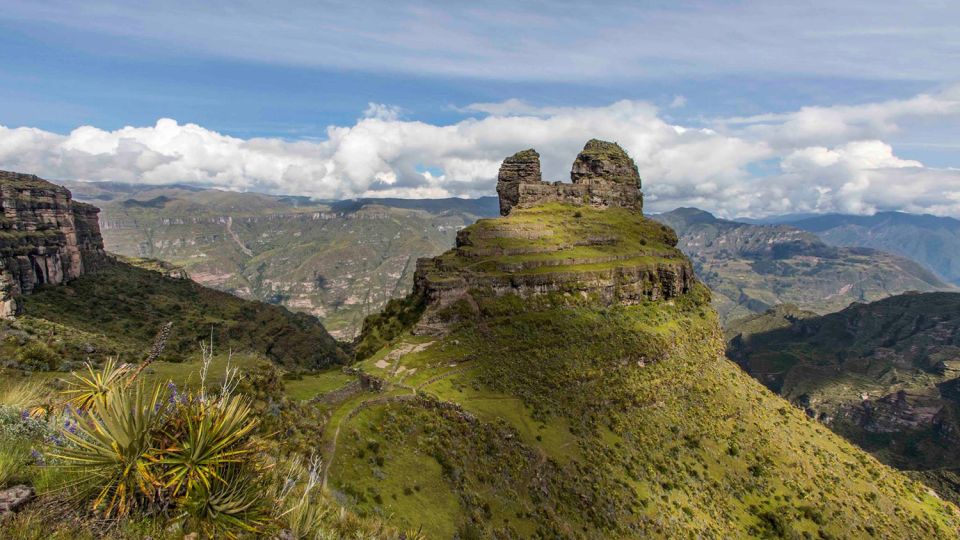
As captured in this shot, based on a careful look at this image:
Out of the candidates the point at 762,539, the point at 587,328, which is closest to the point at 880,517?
the point at 762,539

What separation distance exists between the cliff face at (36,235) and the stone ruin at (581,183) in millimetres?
105597

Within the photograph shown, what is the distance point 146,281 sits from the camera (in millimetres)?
148125

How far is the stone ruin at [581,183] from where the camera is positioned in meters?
122

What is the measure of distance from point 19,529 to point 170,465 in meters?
2.19

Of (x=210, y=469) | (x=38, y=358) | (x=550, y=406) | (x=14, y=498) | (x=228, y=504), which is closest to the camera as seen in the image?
(x=14, y=498)

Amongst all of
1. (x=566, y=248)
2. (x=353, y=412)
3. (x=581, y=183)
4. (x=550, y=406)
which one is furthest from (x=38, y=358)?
(x=581, y=183)

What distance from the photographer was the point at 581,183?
128 meters

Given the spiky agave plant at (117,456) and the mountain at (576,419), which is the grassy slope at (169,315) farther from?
the spiky agave plant at (117,456)

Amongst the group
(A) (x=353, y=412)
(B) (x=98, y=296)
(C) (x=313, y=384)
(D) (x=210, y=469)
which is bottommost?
(B) (x=98, y=296)

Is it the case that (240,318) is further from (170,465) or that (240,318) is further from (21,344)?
(170,465)

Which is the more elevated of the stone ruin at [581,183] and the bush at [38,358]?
the stone ruin at [581,183]

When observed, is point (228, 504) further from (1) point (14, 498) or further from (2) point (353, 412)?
(2) point (353, 412)

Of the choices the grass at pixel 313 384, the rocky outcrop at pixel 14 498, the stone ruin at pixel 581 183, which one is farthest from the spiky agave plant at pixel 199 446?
the stone ruin at pixel 581 183

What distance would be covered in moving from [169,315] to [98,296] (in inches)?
605
